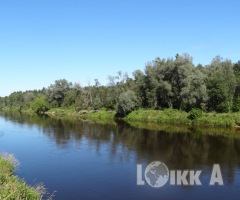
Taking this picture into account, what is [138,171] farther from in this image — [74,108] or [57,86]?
[57,86]

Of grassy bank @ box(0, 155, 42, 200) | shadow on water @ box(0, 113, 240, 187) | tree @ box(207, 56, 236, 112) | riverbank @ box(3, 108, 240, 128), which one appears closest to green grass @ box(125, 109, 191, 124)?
riverbank @ box(3, 108, 240, 128)

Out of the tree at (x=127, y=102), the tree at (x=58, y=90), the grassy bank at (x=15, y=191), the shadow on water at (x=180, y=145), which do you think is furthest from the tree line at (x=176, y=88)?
the grassy bank at (x=15, y=191)

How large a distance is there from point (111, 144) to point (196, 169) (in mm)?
15426

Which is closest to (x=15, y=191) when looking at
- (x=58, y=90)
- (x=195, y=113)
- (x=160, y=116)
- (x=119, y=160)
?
(x=119, y=160)

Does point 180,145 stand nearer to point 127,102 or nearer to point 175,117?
point 175,117

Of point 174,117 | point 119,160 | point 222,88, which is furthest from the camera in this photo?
point 174,117

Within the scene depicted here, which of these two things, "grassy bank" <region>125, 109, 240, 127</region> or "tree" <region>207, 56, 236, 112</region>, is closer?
"grassy bank" <region>125, 109, 240, 127</region>

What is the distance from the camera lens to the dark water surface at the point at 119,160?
70.3 ft

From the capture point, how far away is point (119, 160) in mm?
30781

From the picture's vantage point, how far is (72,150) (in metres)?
36.0

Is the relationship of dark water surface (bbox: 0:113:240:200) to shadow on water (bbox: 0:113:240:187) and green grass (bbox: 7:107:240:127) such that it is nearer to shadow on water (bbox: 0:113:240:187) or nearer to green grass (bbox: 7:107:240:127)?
shadow on water (bbox: 0:113:240:187)

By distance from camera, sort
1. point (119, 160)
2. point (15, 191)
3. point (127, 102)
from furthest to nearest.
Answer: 1. point (127, 102)
2. point (119, 160)
3. point (15, 191)

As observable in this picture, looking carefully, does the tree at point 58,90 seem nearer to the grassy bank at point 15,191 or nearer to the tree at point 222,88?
the tree at point 222,88

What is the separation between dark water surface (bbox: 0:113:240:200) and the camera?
2144 cm
